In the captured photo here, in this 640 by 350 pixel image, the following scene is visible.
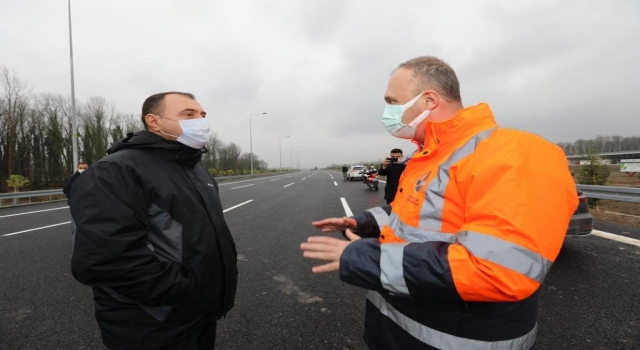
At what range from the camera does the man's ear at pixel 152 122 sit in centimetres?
206

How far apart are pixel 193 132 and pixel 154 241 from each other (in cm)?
85

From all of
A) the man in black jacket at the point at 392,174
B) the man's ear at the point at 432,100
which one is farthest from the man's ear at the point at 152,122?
the man in black jacket at the point at 392,174

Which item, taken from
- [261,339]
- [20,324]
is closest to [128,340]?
[261,339]

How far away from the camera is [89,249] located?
148cm

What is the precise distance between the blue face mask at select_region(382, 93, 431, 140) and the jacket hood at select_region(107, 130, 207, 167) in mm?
1388

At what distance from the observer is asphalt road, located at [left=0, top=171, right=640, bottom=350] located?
2602 millimetres

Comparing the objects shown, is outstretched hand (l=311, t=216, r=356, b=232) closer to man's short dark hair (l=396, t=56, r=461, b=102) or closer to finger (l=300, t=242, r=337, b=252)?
finger (l=300, t=242, r=337, b=252)

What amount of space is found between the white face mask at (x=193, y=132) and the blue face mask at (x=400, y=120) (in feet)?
4.44

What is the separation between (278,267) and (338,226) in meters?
2.90

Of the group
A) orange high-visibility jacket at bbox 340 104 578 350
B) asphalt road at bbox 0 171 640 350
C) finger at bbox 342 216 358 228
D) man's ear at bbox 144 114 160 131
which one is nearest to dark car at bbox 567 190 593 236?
asphalt road at bbox 0 171 640 350

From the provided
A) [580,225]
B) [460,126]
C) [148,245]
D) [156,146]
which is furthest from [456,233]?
[580,225]

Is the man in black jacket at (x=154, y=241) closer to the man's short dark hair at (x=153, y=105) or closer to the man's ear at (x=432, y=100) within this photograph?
the man's short dark hair at (x=153, y=105)

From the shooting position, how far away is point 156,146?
186 centimetres

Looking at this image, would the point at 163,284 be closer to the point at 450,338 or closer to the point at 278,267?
the point at 450,338
